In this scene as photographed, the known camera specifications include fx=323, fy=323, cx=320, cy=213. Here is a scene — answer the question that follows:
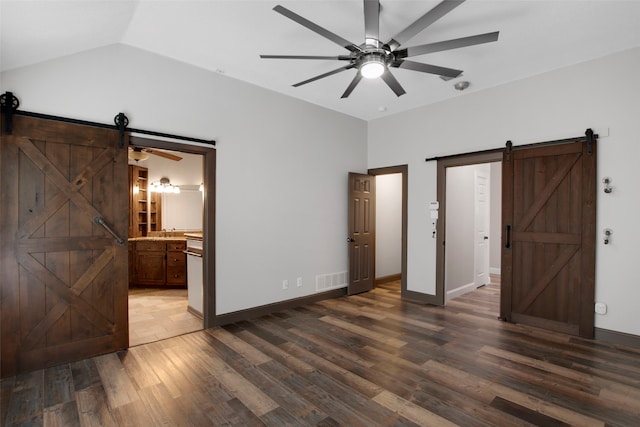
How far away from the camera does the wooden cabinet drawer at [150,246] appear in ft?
20.5

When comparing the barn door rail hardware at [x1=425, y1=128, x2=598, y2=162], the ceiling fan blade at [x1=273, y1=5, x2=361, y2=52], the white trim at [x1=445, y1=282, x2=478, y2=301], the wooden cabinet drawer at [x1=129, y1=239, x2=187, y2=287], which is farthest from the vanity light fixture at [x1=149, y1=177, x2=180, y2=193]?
the white trim at [x1=445, y1=282, x2=478, y2=301]

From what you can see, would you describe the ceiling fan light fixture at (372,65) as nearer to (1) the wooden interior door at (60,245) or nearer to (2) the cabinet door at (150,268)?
(1) the wooden interior door at (60,245)

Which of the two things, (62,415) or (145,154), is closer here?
(62,415)

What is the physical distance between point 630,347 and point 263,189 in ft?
15.4

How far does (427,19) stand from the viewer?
2.26 metres

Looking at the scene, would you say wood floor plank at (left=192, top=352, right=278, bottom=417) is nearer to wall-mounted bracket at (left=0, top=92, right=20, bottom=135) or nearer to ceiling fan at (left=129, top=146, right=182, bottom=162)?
wall-mounted bracket at (left=0, top=92, right=20, bottom=135)

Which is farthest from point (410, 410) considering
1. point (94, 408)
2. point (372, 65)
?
point (372, 65)

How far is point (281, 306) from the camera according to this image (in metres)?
4.82

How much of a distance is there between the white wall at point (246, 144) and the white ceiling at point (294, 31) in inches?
8.5

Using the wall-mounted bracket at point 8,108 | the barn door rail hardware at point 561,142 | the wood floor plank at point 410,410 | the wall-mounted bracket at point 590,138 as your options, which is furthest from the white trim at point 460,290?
the wall-mounted bracket at point 8,108

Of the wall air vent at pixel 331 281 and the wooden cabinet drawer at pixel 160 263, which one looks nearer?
the wall air vent at pixel 331 281

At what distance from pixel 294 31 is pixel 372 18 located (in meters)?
1.15

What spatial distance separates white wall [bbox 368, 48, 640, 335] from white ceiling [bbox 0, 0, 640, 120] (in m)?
0.25

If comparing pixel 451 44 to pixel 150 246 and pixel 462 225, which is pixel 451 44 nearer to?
pixel 462 225
